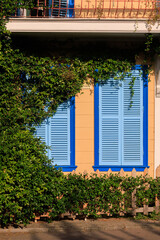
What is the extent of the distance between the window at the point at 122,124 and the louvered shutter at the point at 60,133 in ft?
2.22

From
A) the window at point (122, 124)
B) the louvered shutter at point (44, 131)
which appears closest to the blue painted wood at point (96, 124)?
the window at point (122, 124)

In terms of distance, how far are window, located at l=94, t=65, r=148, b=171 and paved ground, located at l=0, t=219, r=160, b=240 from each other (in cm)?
159

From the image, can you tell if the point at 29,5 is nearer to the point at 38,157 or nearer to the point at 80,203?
the point at 38,157

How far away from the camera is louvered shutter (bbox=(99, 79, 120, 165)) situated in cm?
735

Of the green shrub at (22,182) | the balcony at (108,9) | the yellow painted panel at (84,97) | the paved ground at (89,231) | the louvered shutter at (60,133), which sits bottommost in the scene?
the paved ground at (89,231)

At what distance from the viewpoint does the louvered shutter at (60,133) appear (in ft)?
24.2

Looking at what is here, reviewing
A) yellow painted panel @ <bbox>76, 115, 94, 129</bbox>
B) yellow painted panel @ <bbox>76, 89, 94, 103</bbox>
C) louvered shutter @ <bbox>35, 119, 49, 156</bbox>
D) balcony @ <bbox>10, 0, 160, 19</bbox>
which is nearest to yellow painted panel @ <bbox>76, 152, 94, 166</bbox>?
yellow painted panel @ <bbox>76, 115, 94, 129</bbox>

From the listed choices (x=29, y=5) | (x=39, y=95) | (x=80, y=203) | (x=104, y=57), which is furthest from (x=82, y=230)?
(x=29, y=5)

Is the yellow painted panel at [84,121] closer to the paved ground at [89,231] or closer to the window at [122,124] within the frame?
the window at [122,124]

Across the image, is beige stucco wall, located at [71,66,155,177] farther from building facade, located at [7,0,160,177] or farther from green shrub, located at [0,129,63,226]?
green shrub, located at [0,129,63,226]

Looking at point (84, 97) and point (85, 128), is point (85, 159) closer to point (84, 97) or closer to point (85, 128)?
point (85, 128)

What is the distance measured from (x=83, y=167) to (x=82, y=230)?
1.74 m

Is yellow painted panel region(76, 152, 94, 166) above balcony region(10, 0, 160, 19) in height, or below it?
below

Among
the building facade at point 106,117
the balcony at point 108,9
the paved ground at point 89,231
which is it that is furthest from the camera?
the building facade at point 106,117
